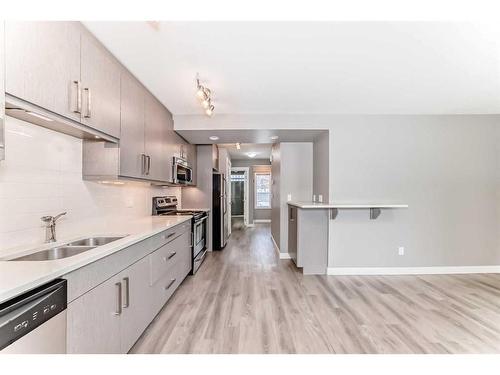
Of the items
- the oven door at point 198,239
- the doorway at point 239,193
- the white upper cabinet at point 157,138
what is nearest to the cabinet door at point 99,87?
the white upper cabinet at point 157,138

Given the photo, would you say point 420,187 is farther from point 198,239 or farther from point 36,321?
point 36,321

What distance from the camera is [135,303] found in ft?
6.19

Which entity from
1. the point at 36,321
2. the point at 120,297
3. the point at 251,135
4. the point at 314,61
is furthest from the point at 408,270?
the point at 36,321

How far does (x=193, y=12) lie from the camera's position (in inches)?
15.9

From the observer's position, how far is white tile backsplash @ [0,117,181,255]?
1558 mm

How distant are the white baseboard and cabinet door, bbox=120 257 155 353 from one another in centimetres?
260

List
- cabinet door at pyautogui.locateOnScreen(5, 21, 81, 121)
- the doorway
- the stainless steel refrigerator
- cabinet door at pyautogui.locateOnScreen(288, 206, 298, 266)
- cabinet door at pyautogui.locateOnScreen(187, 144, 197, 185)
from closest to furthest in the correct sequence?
cabinet door at pyautogui.locateOnScreen(5, 21, 81, 121)
cabinet door at pyautogui.locateOnScreen(288, 206, 298, 266)
cabinet door at pyautogui.locateOnScreen(187, 144, 197, 185)
the stainless steel refrigerator
the doorway

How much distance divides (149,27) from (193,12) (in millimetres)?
1699

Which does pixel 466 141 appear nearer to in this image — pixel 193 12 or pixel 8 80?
pixel 193 12

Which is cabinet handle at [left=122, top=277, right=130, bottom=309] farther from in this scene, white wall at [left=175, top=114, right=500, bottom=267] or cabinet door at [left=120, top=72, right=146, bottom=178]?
white wall at [left=175, top=114, right=500, bottom=267]

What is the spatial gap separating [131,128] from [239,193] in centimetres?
723

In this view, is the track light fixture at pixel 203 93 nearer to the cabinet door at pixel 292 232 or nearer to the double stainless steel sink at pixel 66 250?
the double stainless steel sink at pixel 66 250

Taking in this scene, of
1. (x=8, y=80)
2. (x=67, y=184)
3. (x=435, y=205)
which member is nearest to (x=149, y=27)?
(x=8, y=80)

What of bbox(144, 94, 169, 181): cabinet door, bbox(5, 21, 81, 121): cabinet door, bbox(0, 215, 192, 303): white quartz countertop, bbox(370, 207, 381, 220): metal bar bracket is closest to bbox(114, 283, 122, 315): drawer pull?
bbox(0, 215, 192, 303): white quartz countertop
